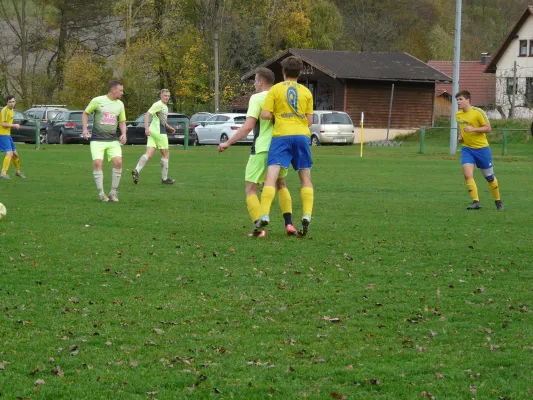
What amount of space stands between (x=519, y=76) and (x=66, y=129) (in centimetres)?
3058

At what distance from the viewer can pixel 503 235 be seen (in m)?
12.2

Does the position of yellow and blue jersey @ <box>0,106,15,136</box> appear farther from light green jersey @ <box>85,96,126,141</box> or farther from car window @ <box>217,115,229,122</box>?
car window @ <box>217,115,229,122</box>

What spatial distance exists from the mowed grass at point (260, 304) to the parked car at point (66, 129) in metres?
27.6

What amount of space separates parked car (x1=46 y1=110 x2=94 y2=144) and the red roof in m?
36.0

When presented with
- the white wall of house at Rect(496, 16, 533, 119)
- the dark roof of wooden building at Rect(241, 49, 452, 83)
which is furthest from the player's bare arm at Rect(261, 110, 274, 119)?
the white wall of house at Rect(496, 16, 533, 119)

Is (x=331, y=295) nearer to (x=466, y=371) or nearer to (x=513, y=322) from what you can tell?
(x=513, y=322)

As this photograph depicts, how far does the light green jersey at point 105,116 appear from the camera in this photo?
15188 mm

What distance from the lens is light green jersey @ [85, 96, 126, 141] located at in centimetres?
1519

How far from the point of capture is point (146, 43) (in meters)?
57.9

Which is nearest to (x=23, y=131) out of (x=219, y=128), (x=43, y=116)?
(x=43, y=116)

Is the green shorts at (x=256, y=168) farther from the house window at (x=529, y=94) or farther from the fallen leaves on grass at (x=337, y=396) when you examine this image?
the house window at (x=529, y=94)

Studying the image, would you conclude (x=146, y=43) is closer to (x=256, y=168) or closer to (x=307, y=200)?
(x=256, y=168)

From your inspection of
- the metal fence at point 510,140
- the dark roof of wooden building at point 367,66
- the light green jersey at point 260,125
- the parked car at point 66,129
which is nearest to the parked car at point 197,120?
the parked car at point 66,129

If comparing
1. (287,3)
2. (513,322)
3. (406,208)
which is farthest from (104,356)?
(287,3)
